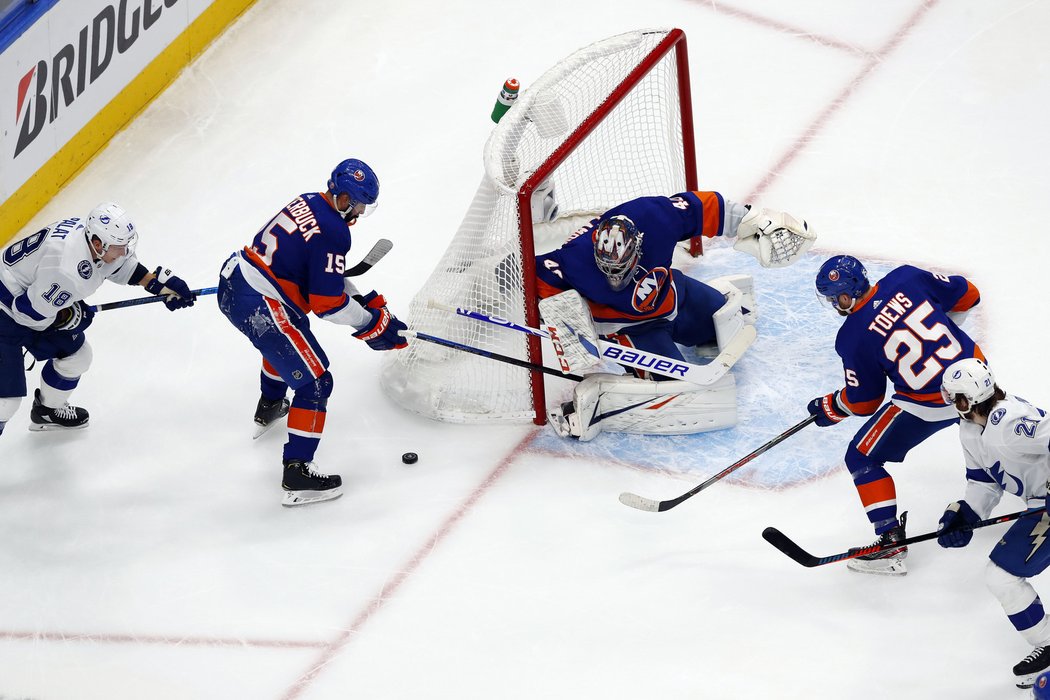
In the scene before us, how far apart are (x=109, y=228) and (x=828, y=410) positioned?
7.49 feet

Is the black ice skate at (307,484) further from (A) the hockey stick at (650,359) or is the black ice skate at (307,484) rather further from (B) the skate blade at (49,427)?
(B) the skate blade at (49,427)

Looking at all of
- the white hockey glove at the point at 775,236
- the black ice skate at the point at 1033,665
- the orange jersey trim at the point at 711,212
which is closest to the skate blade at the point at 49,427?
the orange jersey trim at the point at 711,212

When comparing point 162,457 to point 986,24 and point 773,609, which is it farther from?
point 986,24

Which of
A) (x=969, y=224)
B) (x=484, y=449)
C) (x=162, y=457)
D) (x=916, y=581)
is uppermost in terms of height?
(x=969, y=224)

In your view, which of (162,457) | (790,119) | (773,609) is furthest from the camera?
(790,119)

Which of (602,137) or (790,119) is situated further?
(790,119)

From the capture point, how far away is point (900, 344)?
4.77 m

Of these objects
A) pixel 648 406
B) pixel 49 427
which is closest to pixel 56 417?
pixel 49 427

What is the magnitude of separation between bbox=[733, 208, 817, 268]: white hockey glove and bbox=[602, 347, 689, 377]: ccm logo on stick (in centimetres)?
44

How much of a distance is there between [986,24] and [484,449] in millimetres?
3185

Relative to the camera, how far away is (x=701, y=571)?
5.17 meters

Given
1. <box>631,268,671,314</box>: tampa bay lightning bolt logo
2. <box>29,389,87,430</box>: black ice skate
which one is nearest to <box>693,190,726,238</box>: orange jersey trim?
<box>631,268,671,314</box>: tampa bay lightning bolt logo

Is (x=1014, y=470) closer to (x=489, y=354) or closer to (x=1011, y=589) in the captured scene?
(x=1011, y=589)

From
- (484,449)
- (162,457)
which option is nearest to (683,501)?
(484,449)
